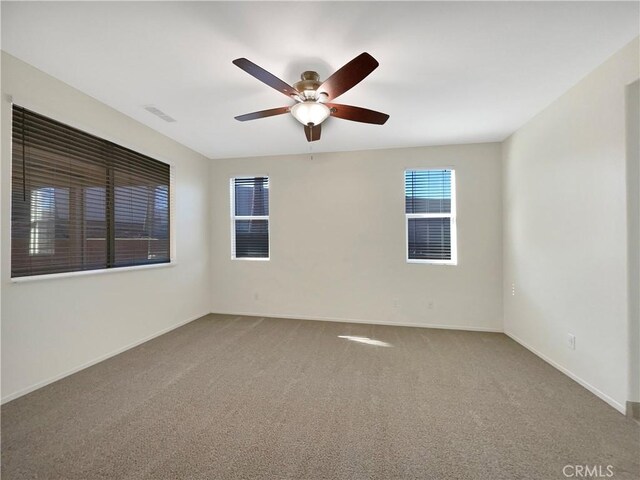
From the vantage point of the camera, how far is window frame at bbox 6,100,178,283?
2.06 m

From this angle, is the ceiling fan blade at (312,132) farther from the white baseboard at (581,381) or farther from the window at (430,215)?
the white baseboard at (581,381)

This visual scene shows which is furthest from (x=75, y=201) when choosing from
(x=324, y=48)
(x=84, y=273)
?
(x=324, y=48)

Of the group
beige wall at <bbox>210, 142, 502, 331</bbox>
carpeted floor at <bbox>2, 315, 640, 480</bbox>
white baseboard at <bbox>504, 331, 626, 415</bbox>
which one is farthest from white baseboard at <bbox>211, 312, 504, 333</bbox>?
carpeted floor at <bbox>2, 315, 640, 480</bbox>

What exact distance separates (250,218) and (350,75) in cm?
326

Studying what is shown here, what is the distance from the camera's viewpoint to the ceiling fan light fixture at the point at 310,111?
2.13 m

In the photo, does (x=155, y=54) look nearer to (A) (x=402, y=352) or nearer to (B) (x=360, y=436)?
(B) (x=360, y=436)

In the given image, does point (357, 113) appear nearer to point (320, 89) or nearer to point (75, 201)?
point (320, 89)

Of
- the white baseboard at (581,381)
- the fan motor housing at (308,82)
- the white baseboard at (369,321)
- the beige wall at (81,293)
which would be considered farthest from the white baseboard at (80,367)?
the white baseboard at (581,381)

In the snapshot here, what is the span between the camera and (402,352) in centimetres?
305

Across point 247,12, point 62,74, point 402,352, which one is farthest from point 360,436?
point 62,74

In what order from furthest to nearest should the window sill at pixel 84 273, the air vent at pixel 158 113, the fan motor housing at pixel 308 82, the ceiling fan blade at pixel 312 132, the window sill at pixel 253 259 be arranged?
the window sill at pixel 253 259 → the air vent at pixel 158 113 → the ceiling fan blade at pixel 312 132 → the window sill at pixel 84 273 → the fan motor housing at pixel 308 82

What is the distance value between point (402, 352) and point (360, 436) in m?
1.49

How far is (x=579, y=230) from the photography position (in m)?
2.36

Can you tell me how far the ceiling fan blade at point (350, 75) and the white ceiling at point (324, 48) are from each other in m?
0.26
